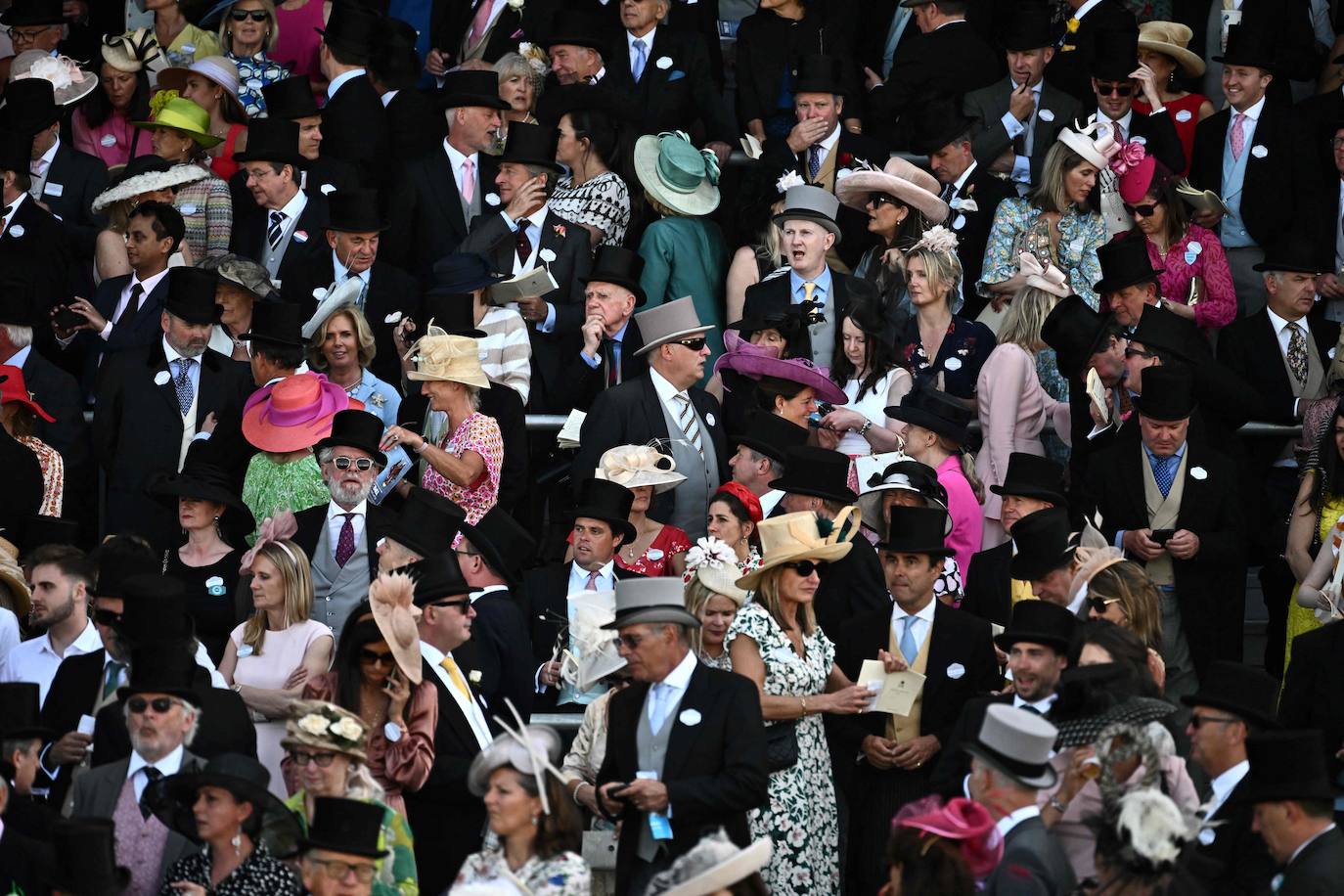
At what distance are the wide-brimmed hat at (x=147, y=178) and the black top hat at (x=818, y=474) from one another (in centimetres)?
418

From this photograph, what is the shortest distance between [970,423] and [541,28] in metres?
4.20

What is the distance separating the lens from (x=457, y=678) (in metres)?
8.73

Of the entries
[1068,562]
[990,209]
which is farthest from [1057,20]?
[1068,562]

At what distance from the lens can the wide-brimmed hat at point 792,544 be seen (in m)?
9.30

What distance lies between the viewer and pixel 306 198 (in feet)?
42.2

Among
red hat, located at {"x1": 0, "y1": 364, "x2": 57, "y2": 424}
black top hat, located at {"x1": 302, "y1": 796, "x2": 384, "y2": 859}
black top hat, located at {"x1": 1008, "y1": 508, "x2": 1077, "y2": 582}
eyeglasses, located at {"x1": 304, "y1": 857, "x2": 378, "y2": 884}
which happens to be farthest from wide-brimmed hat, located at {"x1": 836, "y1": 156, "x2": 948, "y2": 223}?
eyeglasses, located at {"x1": 304, "y1": 857, "x2": 378, "y2": 884}

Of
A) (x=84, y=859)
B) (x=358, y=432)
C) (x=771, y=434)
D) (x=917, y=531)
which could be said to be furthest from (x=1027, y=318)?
(x=84, y=859)

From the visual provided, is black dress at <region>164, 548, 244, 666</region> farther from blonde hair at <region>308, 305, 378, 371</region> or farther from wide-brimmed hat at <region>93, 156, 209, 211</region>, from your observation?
wide-brimmed hat at <region>93, 156, 209, 211</region>

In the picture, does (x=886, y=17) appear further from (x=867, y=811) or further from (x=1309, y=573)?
(x=867, y=811)

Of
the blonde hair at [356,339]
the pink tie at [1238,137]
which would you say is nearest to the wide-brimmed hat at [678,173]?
the blonde hair at [356,339]

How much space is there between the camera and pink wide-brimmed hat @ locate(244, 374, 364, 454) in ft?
35.6

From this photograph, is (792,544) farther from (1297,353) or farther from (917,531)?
(1297,353)

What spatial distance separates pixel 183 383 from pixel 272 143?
71.2 inches

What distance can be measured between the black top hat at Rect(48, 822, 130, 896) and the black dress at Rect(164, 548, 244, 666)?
8.28 feet
